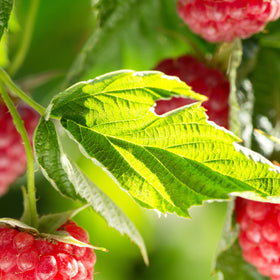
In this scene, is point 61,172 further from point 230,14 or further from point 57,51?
point 57,51

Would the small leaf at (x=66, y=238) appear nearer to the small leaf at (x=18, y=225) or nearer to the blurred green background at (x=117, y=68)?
the small leaf at (x=18, y=225)

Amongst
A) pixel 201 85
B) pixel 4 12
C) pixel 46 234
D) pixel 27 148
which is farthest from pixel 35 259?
pixel 201 85

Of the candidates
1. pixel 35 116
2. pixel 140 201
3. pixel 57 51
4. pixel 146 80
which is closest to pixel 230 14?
pixel 146 80

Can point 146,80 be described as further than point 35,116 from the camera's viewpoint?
No

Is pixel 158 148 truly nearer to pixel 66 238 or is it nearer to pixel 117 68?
pixel 66 238

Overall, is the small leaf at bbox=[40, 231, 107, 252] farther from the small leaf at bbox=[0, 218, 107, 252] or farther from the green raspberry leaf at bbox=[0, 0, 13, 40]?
the green raspberry leaf at bbox=[0, 0, 13, 40]

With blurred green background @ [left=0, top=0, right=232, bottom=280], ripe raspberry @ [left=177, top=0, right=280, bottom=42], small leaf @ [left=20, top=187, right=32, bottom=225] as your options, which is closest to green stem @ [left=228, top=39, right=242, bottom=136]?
A: ripe raspberry @ [left=177, top=0, right=280, bottom=42]
